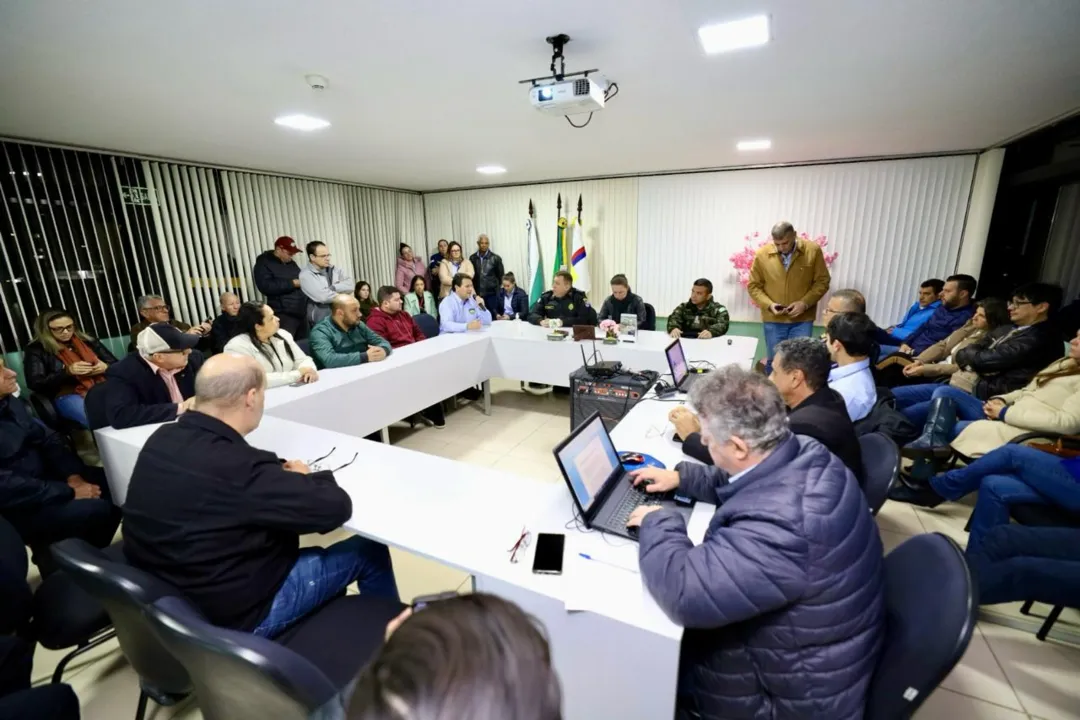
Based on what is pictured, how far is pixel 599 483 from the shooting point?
1545mm

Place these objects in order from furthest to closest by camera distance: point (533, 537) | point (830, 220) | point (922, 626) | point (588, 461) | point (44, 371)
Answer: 1. point (830, 220)
2. point (44, 371)
3. point (588, 461)
4. point (533, 537)
5. point (922, 626)

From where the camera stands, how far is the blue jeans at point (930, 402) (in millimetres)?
2865

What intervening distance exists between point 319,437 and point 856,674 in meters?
2.15

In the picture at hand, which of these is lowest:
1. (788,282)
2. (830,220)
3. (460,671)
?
(460,671)

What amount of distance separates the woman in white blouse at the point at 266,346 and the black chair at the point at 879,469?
119 inches

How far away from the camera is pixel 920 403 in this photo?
3229 millimetres

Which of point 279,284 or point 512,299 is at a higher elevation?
point 279,284

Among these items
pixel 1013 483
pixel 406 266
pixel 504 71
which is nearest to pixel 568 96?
pixel 504 71

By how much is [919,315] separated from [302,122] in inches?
220

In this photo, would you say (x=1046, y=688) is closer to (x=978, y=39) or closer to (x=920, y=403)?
(x=920, y=403)

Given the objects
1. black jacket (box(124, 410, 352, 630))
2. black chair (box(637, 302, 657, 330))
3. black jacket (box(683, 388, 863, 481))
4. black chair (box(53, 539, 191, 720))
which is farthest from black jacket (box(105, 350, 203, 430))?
black chair (box(637, 302, 657, 330))

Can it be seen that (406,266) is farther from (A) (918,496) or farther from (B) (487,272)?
(A) (918,496)

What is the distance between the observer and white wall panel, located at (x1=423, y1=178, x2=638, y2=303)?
6293 millimetres

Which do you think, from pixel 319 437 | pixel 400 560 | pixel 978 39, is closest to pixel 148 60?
pixel 319 437
